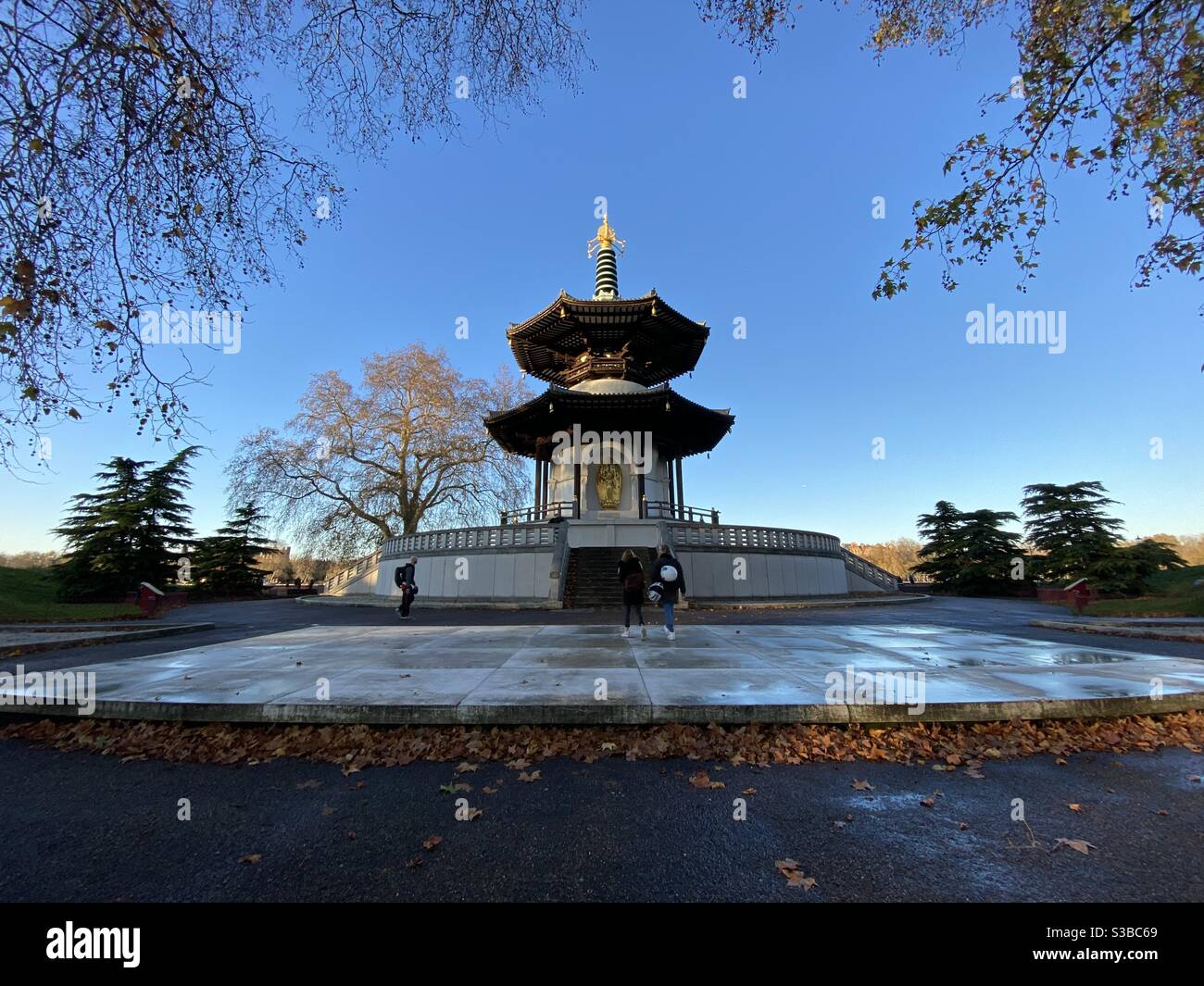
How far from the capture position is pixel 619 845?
9.87 feet

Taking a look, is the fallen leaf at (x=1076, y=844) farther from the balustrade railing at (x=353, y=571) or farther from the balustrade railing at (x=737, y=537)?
the balustrade railing at (x=353, y=571)

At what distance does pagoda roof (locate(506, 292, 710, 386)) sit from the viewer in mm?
27031

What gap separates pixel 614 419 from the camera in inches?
1047

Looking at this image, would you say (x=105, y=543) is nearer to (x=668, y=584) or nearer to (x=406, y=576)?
(x=406, y=576)

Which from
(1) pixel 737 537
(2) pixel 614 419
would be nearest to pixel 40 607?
(2) pixel 614 419

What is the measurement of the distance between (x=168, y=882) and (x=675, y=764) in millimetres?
3352

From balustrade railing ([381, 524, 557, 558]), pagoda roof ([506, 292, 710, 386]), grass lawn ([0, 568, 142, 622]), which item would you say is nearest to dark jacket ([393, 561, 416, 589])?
balustrade railing ([381, 524, 557, 558])

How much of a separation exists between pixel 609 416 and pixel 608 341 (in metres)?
5.46

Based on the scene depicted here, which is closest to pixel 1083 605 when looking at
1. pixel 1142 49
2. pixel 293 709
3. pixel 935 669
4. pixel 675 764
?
pixel 935 669

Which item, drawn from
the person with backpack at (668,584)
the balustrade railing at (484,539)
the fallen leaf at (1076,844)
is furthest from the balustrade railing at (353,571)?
the fallen leaf at (1076,844)

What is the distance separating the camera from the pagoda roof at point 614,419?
82.3ft

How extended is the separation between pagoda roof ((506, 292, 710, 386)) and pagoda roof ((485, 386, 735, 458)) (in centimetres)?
307

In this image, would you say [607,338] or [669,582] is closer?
[669,582]
